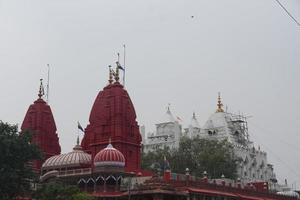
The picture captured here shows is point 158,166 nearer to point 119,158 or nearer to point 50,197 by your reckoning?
point 119,158

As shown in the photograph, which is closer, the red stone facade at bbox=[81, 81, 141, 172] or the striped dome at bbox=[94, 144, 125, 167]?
the striped dome at bbox=[94, 144, 125, 167]

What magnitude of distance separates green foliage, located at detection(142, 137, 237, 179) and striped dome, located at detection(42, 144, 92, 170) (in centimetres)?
1821

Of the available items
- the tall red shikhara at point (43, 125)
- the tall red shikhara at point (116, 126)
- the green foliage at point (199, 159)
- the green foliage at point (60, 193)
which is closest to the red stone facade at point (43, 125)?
the tall red shikhara at point (43, 125)

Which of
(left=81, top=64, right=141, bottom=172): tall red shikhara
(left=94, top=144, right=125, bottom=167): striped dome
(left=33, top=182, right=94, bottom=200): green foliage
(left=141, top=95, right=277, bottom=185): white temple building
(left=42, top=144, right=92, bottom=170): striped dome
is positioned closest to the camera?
(left=33, top=182, right=94, bottom=200): green foliage

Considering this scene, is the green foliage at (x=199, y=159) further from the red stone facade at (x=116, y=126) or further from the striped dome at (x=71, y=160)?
the striped dome at (x=71, y=160)

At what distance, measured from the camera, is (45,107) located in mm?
65500

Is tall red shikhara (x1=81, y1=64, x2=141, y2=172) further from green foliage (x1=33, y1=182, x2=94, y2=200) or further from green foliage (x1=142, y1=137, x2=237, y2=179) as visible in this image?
green foliage (x1=142, y1=137, x2=237, y2=179)

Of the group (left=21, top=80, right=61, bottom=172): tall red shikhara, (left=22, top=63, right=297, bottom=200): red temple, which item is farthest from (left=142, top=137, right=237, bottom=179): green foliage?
(left=21, top=80, right=61, bottom=172): tall red shikhara

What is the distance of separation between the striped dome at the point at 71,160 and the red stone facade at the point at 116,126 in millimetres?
1417

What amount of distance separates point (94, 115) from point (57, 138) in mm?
7484

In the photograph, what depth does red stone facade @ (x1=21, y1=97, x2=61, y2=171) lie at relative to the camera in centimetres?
6312

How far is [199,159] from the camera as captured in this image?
231 ft

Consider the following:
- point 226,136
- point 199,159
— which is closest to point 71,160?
point 199,159

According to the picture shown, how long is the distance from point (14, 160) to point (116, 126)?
1514 cm
